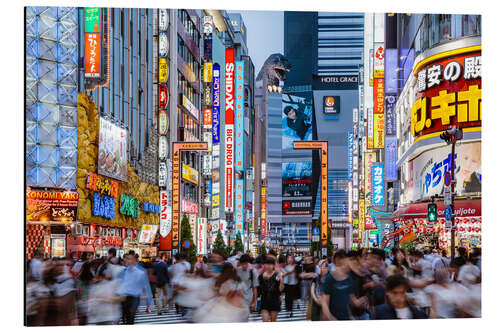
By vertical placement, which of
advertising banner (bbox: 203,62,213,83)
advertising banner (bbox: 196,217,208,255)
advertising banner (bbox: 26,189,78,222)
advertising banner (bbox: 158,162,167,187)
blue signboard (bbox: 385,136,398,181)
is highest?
advertising banner (bbox: 203,62,213,83)

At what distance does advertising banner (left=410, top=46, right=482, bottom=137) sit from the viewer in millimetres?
33494

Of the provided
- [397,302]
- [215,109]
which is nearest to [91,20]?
[397,302]

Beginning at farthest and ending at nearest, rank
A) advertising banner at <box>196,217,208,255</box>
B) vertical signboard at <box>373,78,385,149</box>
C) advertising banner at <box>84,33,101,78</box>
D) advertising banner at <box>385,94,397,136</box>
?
advertising banner at <box>196,217,208,255</box> → advertising banner at <box>385,94,397,136</box> → vertical signboard at <box>373,78,385,149</box> → advertising banner at <box>84,33,101,78</box>

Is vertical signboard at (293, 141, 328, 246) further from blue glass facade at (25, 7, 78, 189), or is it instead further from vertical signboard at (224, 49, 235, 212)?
vertical signboard at (224, 49, 235, 212)

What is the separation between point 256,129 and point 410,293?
14545 cm

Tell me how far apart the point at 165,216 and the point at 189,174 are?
19.2 meters

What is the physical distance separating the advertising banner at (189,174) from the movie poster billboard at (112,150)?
23.6m

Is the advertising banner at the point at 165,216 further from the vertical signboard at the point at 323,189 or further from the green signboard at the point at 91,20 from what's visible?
the vertical signboard at the point at 323,189

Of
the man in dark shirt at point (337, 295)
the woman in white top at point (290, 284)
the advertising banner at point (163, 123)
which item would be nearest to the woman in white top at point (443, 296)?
the man in dark shirt at point (337, 295)

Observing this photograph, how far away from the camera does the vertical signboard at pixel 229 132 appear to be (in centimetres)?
7906

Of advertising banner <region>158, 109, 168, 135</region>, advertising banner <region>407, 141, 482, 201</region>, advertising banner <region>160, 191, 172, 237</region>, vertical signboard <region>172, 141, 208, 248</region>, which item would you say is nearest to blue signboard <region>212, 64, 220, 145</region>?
advertising banner <region>158, 109, 168, 135</region>

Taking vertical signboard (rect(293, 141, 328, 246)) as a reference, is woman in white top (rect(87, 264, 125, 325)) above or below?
below

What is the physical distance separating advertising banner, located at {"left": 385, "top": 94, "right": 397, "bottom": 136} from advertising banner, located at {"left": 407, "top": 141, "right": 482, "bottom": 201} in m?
12.6

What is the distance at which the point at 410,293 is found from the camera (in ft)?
52.2
